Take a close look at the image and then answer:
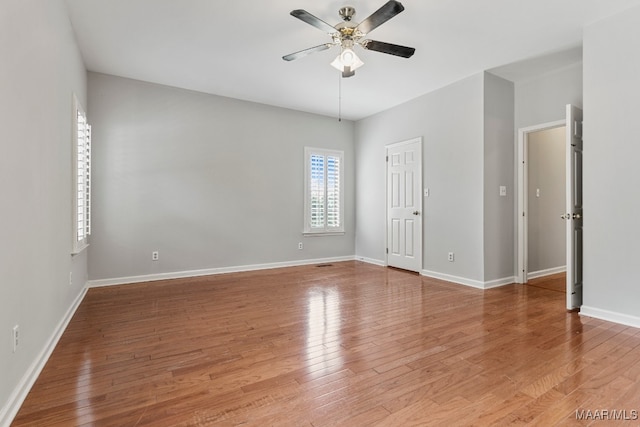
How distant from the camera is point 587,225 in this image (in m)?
3.09

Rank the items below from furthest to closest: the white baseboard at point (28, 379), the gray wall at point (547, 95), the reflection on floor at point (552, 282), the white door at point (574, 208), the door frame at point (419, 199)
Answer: the door frame at point (419, 199) < the reflection on floor at point (552, 282) < the gray wall at point (547, 95) < the white door at point (574, 208) < the white baseboard at point (28, 379)

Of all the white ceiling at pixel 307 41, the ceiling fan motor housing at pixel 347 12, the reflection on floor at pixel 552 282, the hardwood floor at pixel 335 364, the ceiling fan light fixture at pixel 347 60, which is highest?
the white ceiling at pixel 307 41

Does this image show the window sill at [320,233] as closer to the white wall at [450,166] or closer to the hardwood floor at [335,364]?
the white wall at [450,166]

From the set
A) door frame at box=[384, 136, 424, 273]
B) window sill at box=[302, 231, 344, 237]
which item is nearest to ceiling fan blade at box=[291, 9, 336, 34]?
door frame at box=[384, 136, 424, 273]

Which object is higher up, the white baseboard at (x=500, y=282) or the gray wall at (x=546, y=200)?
the gray wall at (x=546, y=200)

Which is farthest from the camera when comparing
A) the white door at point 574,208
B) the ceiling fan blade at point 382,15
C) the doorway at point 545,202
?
the doorway at point 545,202

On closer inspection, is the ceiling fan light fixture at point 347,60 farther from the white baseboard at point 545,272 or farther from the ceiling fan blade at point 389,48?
the white baseboard at point 545,272

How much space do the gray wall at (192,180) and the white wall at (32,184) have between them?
55.3 inches

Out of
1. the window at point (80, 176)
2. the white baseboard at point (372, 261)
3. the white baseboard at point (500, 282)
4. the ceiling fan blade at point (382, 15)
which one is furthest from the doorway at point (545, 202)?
the window at point (80, 176)

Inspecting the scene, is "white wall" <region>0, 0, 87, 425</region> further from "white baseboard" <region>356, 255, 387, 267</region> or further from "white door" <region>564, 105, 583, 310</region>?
"white baseboard" <region>356, 255, 387, 267</region>

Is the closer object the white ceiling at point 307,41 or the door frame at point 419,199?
the white ceiling at point 307,41

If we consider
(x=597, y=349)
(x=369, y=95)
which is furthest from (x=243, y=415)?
(x=369, y=95)

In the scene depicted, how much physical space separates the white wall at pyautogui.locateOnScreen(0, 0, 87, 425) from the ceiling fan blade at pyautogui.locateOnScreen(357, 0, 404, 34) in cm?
221

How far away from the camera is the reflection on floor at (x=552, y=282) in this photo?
164 inches
